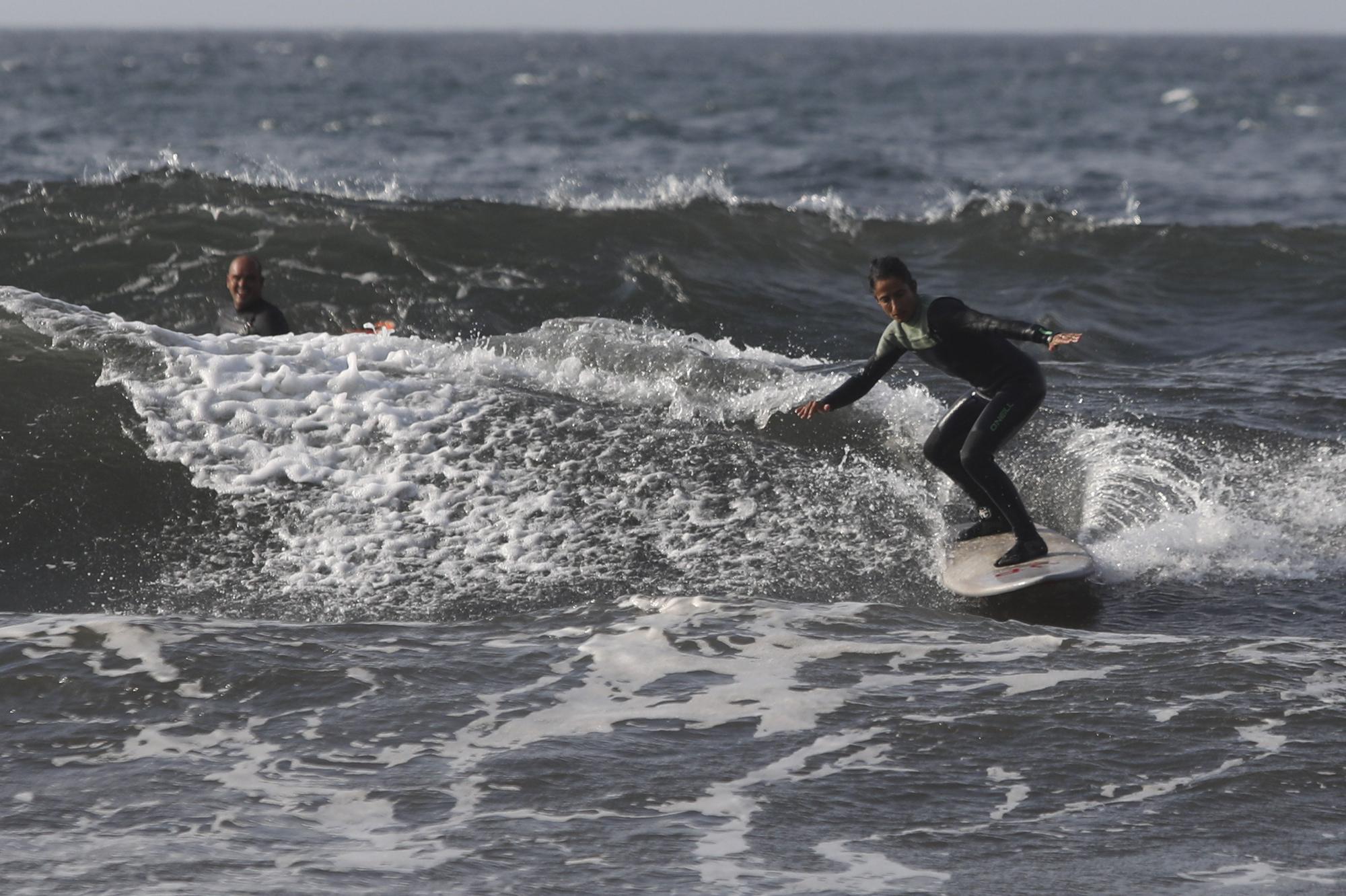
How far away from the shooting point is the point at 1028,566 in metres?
7.84

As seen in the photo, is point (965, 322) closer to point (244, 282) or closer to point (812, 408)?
point (812, 408)

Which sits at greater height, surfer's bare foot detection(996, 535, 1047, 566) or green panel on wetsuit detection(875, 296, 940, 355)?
green panel on wetsuit detection(875, 296, 940, 355)

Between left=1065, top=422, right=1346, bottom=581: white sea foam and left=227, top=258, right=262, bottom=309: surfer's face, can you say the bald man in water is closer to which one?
left=227, top=258, right=262, bottom=309: surfer's face

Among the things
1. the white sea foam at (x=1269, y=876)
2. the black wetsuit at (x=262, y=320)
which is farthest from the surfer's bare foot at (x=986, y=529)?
the black wetsuit at (x=262, y=320)

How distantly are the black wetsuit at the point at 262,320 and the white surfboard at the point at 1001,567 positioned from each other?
5416 mm

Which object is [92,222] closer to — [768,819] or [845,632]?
[845,632]

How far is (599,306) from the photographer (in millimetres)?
15281

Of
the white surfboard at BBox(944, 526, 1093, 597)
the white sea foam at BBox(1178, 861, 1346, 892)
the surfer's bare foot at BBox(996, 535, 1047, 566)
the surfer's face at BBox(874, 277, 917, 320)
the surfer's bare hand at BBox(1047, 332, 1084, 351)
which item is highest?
the surfer's face at BBox(874, 277, 917, 320)

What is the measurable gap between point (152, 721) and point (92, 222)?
11593 millimetres

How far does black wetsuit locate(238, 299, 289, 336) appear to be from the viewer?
10.9m

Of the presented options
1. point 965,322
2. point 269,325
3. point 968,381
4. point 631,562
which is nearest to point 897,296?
point 965,322

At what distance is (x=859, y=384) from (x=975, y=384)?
2.15 ft

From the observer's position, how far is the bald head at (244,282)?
1092 cm

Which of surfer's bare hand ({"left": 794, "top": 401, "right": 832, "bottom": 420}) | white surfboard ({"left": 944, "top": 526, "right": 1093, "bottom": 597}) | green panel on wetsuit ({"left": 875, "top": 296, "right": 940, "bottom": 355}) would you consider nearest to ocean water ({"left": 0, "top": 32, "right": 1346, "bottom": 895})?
white surfboard ({"left": 944, "top": 526, "right": 1093, "bottom": 597})
